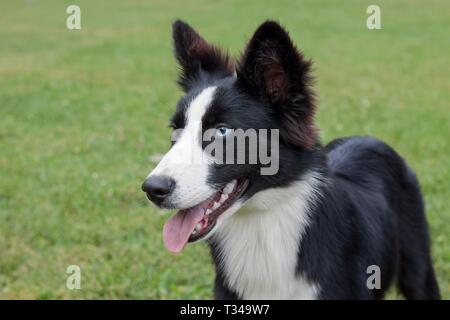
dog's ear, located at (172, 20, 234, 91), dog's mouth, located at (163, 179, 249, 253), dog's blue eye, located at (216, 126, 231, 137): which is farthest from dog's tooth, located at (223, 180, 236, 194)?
dog's ear, located at (172, 20, 234, 91)

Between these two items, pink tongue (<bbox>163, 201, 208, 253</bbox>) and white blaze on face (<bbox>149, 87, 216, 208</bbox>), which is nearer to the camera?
white blaze on face (<bbox>149, 87, 216, 208</bbox>)

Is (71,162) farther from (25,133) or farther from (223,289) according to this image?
(223,289)

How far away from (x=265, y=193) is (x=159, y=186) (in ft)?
2.01

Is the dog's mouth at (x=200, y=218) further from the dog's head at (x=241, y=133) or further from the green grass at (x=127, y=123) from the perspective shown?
the green grass at (x=127, y=123)

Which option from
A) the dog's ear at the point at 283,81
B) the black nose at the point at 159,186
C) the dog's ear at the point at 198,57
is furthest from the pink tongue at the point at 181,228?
the dog's ear at the point at 198,57

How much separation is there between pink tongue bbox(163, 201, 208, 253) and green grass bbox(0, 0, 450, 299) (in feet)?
3.01

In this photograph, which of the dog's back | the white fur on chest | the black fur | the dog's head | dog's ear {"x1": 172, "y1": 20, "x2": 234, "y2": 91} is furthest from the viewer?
the dog's back

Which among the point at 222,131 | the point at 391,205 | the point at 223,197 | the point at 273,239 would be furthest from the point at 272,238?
the point at 391,205

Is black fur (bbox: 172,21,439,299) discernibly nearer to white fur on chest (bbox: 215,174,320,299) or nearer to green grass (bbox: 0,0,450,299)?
white fur on chest (bbox: 215,174,320,299)

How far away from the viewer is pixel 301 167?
3.17 metres

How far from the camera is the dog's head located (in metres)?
2.93

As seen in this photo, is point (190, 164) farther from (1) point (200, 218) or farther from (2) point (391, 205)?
(2) point (391, 205)
